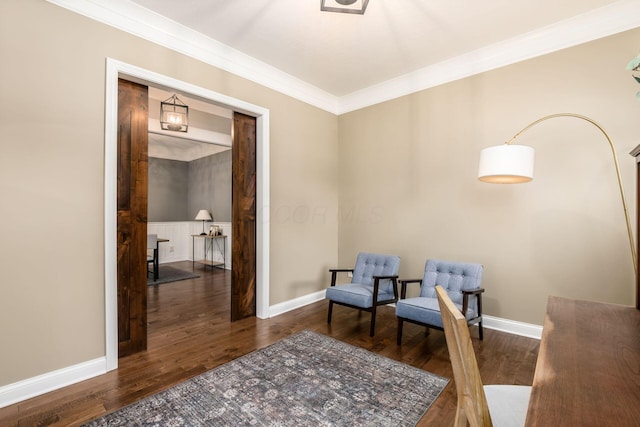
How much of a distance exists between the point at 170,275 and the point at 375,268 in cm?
437

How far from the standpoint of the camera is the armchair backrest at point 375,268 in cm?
354

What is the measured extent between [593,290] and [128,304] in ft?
13.8

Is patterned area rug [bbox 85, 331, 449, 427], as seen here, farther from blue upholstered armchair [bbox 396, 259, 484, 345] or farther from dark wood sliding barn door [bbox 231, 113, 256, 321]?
dark wood sliding barn door [bbox 231, 113, 256, 321]

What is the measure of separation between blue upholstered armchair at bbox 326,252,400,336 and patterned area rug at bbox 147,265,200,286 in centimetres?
353

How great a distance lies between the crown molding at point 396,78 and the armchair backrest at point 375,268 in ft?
7.13

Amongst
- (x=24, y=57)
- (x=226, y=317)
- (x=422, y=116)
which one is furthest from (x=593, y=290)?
(x=24, y=57)

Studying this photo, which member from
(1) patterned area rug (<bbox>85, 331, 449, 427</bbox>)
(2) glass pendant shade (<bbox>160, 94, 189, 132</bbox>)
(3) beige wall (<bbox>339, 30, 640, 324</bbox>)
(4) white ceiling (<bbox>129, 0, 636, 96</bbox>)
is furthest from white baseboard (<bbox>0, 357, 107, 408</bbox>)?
(3) beige wall (<bbox>339, 30, 640, 324</bbox>)

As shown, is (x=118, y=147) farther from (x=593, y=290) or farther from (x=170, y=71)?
(x=593, y=290)

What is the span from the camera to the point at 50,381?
214 cm

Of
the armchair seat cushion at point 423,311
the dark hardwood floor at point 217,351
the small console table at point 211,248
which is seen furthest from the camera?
the small console table at point 211,248

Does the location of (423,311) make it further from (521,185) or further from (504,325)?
(521,185)

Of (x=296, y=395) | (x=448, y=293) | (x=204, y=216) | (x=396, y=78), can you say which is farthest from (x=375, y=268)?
(x=204, y=216)

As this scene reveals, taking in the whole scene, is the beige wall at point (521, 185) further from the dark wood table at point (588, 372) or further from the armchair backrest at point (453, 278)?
the dark wood table at point (588, 372)

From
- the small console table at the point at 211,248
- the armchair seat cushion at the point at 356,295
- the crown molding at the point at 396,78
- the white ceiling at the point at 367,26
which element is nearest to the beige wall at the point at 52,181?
the crown molding at the point at 396,78
